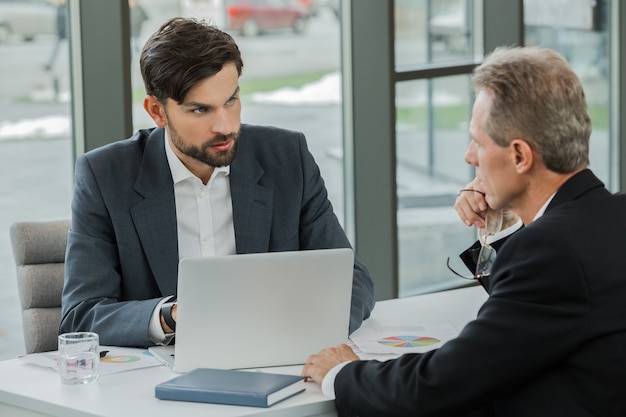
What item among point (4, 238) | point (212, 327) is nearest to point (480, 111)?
point (212, 327)

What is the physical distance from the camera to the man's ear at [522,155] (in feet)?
6.23

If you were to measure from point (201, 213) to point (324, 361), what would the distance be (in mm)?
783

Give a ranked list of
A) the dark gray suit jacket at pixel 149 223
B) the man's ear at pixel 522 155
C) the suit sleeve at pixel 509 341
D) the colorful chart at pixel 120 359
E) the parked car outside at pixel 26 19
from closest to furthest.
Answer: the suit sleeve at pixel 509 341 < the man's ear at pixel 522 155 < the colorful chart at pixel 120 359 < the dark gray suit jacket at pixel 149 223 < the parked car outside at pixel 26 19

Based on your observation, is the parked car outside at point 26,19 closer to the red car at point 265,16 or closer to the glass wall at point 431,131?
the red car at point 265,16

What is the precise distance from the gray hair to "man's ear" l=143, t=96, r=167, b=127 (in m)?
1.08

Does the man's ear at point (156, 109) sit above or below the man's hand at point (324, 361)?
above

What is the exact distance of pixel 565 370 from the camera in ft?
6.00

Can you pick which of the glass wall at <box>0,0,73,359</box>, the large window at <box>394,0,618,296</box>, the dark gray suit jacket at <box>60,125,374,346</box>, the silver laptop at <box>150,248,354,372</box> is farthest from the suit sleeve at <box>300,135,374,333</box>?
the large window at <box>394,0,618,296</box>

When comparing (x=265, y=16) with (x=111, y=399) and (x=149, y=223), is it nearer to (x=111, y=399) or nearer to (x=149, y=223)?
(x=149, y=223)

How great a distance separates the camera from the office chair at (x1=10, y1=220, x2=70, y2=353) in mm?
2805

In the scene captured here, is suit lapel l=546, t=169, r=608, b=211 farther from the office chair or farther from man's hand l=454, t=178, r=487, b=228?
the office chair

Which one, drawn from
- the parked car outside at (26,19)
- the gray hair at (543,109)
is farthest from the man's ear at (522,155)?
the parked car outside at (26,19)

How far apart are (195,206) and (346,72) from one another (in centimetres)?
205

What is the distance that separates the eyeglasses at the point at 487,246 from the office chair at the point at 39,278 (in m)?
1.13
